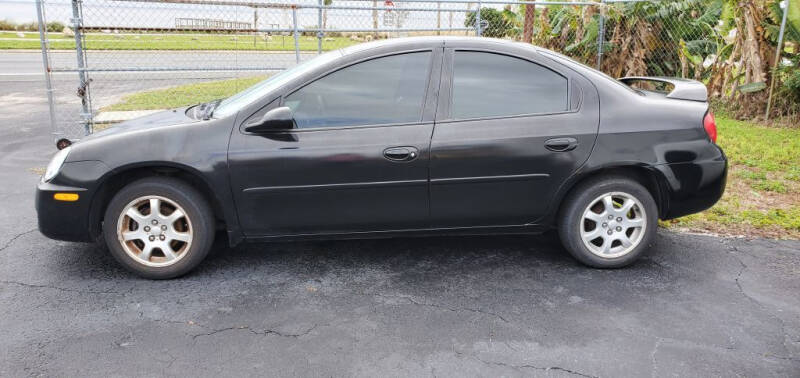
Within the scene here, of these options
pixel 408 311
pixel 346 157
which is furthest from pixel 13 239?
pixel 408 311

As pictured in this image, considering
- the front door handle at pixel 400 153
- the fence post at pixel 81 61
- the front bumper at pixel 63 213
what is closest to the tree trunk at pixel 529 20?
the fence post at pixel 81 61

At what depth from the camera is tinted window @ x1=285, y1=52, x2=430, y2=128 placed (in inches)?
161

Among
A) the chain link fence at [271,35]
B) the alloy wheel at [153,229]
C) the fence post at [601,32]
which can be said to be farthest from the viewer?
the fence post at [601,32]

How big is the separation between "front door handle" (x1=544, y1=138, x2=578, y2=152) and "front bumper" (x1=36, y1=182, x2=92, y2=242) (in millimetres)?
2959

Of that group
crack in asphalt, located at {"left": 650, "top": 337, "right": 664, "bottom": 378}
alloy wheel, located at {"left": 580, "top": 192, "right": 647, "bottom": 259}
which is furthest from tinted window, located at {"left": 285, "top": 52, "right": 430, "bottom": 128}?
crack in asphalt, located at {"left": 650, "top": 337, "right": 664, "bottom": 378}

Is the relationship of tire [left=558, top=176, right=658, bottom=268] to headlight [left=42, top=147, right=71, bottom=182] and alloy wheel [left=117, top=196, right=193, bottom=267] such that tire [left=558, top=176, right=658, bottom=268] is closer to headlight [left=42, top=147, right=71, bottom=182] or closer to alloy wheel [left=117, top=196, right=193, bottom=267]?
alloy wheel [left=117, top=196, right=193, bottom=267]

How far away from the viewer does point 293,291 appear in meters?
3.96

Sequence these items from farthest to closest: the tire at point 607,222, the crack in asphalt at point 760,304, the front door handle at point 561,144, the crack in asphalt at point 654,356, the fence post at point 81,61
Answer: the fence post at point 81,61 < the tire at point 607,222 < the front door handle at point 561,144 < the crack in asphalt at point 760,304 < the crack in asphalt at point 654,356

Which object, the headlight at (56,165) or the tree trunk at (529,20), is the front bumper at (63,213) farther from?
the tree trunk at (529,20)

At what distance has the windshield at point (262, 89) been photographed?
4.19 meters

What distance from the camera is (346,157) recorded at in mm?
3994

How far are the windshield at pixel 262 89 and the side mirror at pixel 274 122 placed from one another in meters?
0.22

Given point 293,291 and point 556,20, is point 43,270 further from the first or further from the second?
point 556,20

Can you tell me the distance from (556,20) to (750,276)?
9352 millimetres
